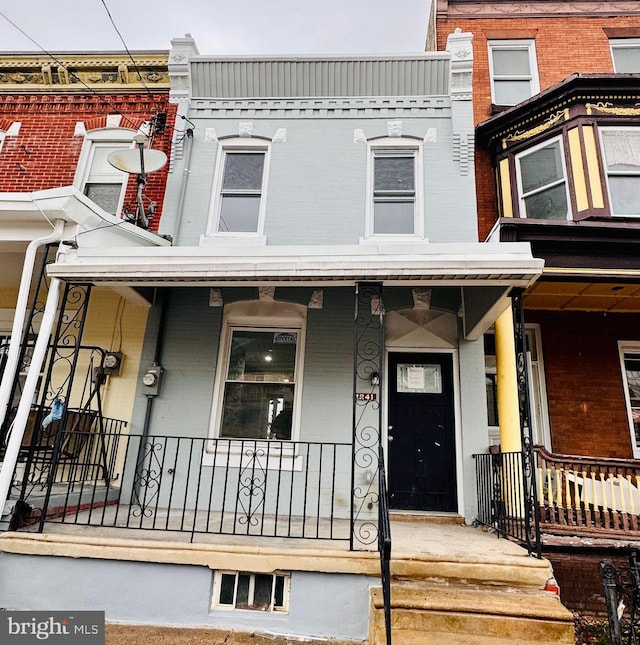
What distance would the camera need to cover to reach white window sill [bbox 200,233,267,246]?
675cm

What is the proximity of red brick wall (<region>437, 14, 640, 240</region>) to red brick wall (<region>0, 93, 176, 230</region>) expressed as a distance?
5.49 m

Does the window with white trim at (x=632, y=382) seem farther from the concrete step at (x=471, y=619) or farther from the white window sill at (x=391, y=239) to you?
the concrete step at (x=471, y=619)

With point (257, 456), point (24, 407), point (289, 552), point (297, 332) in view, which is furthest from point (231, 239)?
point (289, 552)

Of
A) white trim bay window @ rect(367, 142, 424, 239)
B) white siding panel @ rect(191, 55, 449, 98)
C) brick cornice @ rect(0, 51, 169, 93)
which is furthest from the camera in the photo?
brick cornice @ rect(0, 51, 169, 93)

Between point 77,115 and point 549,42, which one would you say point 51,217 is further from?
point 549,42

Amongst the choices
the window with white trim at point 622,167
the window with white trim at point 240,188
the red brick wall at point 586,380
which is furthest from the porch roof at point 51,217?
the window with white trim at point 622,167

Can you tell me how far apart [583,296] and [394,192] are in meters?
3.20

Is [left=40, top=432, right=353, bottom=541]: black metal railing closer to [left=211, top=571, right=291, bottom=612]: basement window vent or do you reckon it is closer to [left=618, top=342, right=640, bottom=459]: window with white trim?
[left=211, top=571, right=291, bottom=612]: basement window vent

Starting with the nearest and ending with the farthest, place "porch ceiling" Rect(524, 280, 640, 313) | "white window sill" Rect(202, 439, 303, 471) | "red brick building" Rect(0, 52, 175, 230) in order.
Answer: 1. "white window sill" Rect(202, 439, 303, 471)
2. "porch ceiling" Rect(524, 280, 640, 313)
3. "red brick building" Rect(0, 52, 175, 230)

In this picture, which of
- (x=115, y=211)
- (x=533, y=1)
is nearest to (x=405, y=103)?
(x=533, y=1)

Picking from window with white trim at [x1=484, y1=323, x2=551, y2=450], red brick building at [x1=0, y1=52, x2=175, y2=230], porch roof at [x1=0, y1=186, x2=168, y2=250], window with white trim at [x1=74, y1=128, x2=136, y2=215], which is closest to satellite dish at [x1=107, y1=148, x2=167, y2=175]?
porch roof at [x1=0, y1=186, x2=168, y2=250]

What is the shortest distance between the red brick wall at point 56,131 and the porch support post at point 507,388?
18.3ft

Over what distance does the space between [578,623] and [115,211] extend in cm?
797

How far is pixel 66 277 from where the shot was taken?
4840 mm
